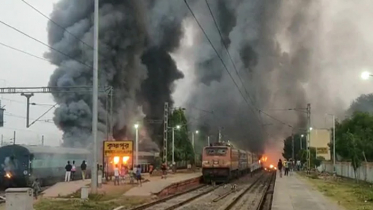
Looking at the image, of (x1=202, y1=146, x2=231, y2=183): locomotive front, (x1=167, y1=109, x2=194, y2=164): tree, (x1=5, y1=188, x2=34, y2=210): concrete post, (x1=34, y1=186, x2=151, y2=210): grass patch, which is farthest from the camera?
(x1=167, y1=109, x2=194, y2=164): tree

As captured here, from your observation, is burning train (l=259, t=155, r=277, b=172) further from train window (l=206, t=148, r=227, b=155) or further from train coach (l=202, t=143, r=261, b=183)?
train window (l=206, t=148, r=227, b=155)

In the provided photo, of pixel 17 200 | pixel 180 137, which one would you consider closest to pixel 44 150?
pixel 17 200

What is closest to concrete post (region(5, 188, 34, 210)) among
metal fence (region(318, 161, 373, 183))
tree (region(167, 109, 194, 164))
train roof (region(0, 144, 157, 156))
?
train roof (region(0, 144, 157, 156))

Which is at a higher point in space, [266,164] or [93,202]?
[266,164]

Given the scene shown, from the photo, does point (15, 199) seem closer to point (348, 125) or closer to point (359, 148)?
point (359, 148)

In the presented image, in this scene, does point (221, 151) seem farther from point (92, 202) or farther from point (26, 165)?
point (92, 202)

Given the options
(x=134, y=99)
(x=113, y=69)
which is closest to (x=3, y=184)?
(x=113, y=69)

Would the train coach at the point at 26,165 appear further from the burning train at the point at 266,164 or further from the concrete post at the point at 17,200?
the burning train at the point at 266,164

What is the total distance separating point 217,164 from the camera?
4928 centimetres

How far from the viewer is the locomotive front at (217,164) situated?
49.5 meters

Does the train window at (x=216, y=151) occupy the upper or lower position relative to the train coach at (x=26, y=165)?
upper

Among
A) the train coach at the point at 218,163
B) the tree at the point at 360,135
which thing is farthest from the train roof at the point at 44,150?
the tree at the point at 360,135

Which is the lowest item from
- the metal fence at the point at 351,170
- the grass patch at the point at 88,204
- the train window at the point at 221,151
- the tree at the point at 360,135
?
the grass patch at the point at 88,204

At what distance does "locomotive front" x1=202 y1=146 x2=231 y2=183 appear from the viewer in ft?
162
